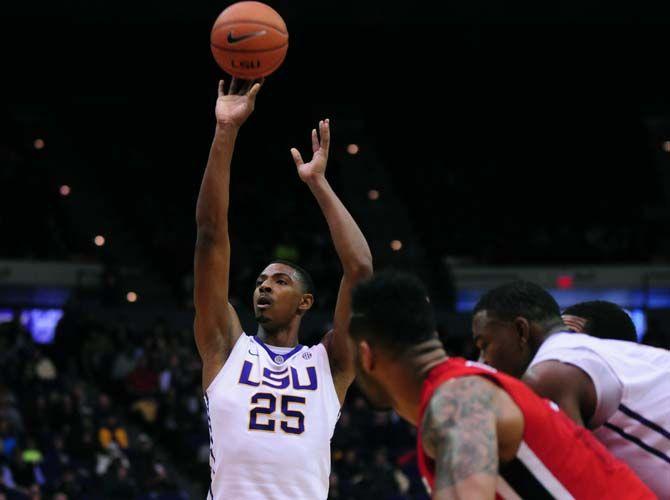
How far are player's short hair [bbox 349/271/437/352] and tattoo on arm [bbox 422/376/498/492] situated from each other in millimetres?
208

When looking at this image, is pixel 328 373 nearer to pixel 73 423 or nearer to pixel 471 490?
pixel 471 490

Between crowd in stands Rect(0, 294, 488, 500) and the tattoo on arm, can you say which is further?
crowd in stands Rect(0, 294, 488, 500)

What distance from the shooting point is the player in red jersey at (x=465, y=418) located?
2.90 m

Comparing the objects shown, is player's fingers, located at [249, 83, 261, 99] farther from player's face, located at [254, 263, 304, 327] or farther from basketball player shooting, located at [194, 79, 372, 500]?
player's face, located at [254, 263, 304, 327]

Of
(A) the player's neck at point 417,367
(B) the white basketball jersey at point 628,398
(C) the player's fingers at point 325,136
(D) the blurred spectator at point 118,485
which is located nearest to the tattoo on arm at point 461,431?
(A) the player's neck at point 417,367

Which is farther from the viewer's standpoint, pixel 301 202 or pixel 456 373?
pixel 301 202

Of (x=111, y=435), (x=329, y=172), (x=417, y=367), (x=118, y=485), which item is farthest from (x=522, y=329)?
(x=329, y=172)

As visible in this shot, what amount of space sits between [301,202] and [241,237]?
1593 mm

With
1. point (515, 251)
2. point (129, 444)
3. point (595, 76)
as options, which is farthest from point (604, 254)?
point (129, 444)

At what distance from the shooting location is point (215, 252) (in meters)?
5.30

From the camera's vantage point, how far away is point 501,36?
2197cm

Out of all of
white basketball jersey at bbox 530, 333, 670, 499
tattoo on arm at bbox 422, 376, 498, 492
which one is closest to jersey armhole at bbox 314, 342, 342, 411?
white basketball jersey at bbox 530, 333, 670, 499

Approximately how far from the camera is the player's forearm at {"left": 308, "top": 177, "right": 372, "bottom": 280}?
5430mm

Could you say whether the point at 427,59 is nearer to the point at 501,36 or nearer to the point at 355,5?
the point at 501,36
